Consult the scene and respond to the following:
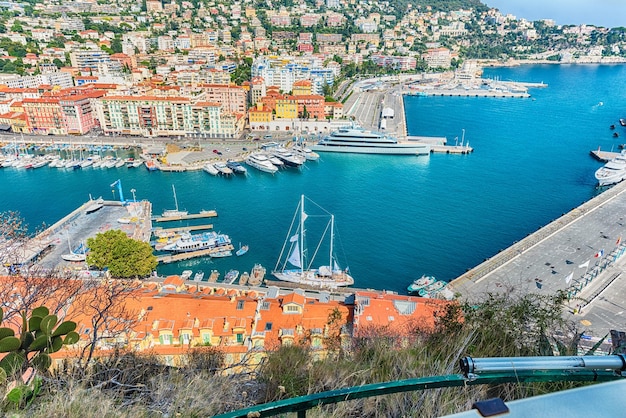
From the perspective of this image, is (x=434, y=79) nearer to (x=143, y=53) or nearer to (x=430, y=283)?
(x=143, y=53)

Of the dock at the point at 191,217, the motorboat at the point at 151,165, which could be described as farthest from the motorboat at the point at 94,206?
the motorboat at the point at 151,165

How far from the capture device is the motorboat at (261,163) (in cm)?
1555

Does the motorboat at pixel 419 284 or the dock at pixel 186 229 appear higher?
the motorboat at pixel 419 284

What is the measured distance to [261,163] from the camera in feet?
51.4

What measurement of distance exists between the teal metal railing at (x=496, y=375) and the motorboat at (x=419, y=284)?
736cm

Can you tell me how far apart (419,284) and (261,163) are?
30.3 feet

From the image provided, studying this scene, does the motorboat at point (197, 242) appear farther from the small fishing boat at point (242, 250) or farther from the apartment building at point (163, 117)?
the apartment building at point (163, 117)

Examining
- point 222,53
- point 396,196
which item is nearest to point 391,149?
point 396,196

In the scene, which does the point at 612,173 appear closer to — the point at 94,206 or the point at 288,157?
the point at 288,157

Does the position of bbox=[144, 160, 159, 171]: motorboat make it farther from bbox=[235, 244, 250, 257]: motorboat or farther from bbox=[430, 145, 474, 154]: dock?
bbox=[430, 145, 474, 154]: dock

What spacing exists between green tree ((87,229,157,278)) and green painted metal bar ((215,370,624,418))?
774 centimetres

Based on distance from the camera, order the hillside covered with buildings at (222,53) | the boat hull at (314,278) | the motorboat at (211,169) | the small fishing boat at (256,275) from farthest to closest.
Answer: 1. the hillside covered with buildings at (222,53)
2. the motorboat at (211,169)
3. the small fishing boat at (256,275)
4. the boat hull at (314,278)

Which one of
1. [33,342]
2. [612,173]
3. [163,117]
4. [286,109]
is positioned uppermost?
[33,342]

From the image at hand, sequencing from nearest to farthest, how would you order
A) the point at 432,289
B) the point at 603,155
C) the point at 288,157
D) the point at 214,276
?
the point at 432,289
the point at 214,276
the point at 288,157
the point at 603,155
